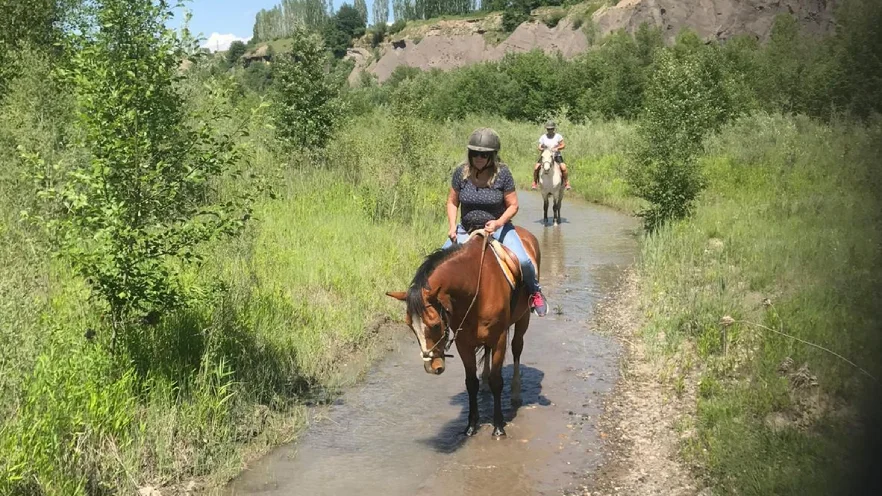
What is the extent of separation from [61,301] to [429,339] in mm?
4214

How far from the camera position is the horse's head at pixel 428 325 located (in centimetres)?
540

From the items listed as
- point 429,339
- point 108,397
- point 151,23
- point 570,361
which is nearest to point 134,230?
point 108,397

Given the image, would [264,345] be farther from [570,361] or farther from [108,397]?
[570,361]

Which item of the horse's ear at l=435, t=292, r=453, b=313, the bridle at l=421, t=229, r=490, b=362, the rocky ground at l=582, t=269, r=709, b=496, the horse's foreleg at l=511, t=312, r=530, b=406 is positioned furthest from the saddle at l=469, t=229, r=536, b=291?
the rocky ground at l=582, t=269, r=709, b=496

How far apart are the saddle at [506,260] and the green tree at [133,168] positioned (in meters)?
2.28

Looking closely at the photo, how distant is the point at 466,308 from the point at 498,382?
0.92 metres

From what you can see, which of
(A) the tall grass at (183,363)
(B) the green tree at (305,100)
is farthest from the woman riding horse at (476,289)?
(B) the green tree at (305,100)

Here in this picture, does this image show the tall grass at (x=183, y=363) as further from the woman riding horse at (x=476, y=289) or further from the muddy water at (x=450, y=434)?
the woman riding horse at (x=476, y=289)

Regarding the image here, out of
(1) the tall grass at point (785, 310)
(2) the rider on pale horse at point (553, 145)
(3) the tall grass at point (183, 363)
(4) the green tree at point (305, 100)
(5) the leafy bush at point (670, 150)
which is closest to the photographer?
(1) the tall grass at point (785, 310)

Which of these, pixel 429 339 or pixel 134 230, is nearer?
pixel 429 339

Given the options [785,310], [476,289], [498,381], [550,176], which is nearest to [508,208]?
[476,289]

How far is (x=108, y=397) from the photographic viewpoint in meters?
5.35

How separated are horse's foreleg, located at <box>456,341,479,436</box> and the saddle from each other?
0.76 metres

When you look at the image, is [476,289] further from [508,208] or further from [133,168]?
[133,168]
